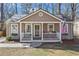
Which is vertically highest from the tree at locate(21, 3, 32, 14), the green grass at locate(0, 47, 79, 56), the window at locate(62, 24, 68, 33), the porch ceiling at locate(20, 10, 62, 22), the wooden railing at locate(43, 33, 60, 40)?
the tree at locate(21, 3, 32, 14)

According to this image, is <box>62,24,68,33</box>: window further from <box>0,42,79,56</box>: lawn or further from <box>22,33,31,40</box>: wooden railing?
<box>22,33,31,40</box>: wooden railing

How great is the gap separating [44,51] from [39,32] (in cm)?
32


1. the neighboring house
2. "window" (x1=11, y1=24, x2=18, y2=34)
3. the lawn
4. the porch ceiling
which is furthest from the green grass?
the porch ceiling

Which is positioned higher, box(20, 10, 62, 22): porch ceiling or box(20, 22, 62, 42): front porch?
box(20, 10, 62, 22): porch ceiling

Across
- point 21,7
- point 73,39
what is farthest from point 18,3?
point 73,39

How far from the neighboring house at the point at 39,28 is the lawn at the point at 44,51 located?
0.46 feet

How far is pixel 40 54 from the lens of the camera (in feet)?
50.9

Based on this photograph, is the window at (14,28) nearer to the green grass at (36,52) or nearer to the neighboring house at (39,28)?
the neighboring house at (39,28)

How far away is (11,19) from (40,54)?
0.72 metres

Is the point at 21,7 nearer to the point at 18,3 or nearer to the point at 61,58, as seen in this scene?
the point at 18,3

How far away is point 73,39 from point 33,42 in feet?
2.09

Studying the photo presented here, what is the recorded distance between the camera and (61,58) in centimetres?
1547

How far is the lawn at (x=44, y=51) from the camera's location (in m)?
15.5

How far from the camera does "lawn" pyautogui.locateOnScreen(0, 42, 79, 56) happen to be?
1552 centimetres
